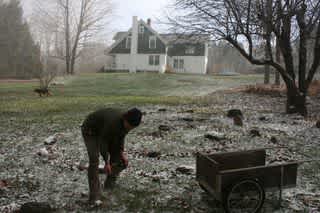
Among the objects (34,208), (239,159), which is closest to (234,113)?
(239,159)

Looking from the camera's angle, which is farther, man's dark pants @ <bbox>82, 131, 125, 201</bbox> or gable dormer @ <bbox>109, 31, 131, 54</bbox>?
gable dormer @ <bbox>109, 31, 131, 54</bbox>

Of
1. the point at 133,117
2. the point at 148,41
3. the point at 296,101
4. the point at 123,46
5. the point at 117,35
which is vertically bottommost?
the point at 296,101

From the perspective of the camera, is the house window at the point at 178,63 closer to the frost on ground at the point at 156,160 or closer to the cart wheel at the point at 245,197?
the frost on ground at the point at 156,160

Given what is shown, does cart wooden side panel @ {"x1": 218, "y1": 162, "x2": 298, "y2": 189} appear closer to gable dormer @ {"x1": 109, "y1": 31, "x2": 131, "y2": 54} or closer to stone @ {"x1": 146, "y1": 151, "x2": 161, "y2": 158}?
stone @ {"x1": 146, "y1": 151, "x2": 161, "y2": 158}

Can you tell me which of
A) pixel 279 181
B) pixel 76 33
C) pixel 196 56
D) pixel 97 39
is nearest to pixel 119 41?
pixel 97 39

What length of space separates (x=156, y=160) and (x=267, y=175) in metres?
2.48

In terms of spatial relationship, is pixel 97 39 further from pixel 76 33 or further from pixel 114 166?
pixel 114 166

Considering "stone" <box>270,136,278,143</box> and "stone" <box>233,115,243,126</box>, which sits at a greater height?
"stone" <box>233,115,243,126</box>

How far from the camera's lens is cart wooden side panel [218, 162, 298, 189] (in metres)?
3.72

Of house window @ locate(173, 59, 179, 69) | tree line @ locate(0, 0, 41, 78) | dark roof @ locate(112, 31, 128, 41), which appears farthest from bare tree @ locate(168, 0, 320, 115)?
dark roof @ locate(112, 31, 128, 41)

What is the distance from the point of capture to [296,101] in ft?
35.3

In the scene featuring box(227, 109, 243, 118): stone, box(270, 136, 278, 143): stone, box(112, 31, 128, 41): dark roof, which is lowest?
box(270, 136, 278, 143): stone

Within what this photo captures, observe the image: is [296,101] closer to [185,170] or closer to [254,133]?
[254,133]

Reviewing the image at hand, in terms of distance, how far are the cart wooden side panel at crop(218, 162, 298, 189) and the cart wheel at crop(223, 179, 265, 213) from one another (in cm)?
7
